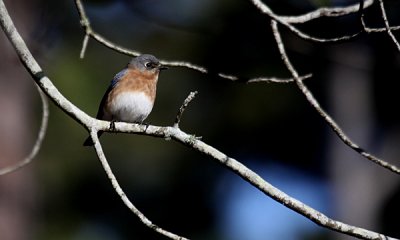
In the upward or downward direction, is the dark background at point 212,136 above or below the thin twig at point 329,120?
above

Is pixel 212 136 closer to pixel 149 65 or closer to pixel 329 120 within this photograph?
pixel 149 65

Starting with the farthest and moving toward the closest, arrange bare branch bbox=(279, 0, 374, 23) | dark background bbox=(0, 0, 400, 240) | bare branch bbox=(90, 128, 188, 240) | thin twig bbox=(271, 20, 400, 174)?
dark background bbox=(0, 0, 400, 240) < bare branch bbox=(279, 0, 374, 23) < thin twig bbox=(271, 20, 400, 174) < bare branch bbox=(90, 128, 188, 240)

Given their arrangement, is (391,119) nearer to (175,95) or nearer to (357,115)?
(357,115)

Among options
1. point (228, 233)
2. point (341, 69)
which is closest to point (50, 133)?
point (228, 233)

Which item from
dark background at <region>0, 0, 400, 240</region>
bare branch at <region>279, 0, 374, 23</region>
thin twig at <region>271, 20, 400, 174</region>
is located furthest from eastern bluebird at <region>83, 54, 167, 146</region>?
dark background at <region>0, 0, 400, 240</region>

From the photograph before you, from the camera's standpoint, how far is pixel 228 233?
1769cm

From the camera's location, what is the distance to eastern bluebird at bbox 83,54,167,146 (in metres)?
6.62

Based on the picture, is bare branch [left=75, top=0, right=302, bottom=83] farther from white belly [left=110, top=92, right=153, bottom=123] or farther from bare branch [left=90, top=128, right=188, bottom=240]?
white belly [left=110, top=92, right=153, bottom=123]

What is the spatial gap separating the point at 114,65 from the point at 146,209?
3309 mm

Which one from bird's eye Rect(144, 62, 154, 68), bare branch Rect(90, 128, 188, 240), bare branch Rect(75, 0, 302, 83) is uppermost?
bird's eye Rect(144, 62, 154, 68)

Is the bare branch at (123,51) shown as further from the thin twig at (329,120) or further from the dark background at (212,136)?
the dark background at (212,136)

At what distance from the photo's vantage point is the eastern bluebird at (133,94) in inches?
261

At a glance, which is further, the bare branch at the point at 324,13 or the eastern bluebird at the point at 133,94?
the eastern bluebird at the point at 133,94

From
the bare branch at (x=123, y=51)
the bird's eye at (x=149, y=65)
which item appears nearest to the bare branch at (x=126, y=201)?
the bare branch at (x=123, y=51)
